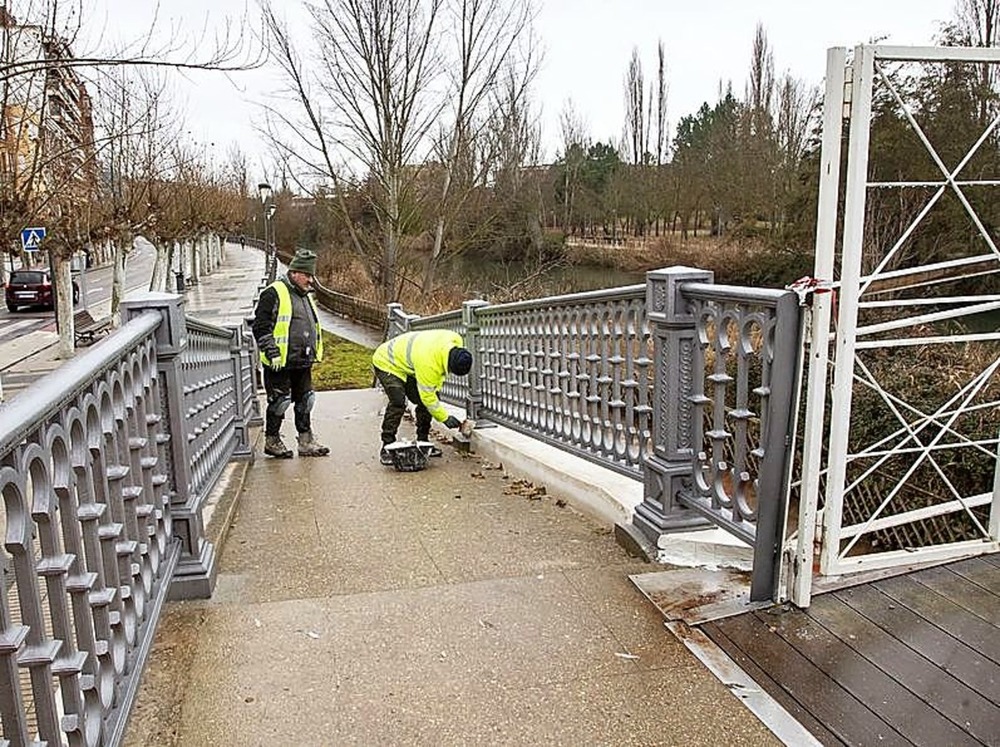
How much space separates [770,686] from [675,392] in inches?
51.4

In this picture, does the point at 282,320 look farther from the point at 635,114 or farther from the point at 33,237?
the point at 635,114

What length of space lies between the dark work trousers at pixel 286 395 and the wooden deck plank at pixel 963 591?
4787 millimetres

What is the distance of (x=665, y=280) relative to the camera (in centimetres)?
345

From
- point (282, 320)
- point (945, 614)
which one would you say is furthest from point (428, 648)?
point (282, 320)

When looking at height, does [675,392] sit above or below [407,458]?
above

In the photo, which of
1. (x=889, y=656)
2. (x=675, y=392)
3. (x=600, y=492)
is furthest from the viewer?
(x=600, y=492)

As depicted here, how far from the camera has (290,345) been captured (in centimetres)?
653

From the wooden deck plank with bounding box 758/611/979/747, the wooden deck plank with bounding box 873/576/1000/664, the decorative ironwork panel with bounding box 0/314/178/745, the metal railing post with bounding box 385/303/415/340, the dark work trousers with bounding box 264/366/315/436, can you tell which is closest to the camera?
the decorative ironwork panel with bounding box 0/314/178/745

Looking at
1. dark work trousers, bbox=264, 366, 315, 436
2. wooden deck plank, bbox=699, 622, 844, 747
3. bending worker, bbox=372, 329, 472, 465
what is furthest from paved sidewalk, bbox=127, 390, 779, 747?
dark work trousers, bbox=264, 366, 315, 436

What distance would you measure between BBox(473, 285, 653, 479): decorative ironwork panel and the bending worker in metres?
0.39

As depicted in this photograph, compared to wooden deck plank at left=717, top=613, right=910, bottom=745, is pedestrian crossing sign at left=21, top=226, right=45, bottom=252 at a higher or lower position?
higher

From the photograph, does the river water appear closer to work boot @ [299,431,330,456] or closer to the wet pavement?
work boot @ [299,431,330,456]

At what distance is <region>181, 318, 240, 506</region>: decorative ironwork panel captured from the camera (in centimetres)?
390

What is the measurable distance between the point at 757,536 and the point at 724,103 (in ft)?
154
